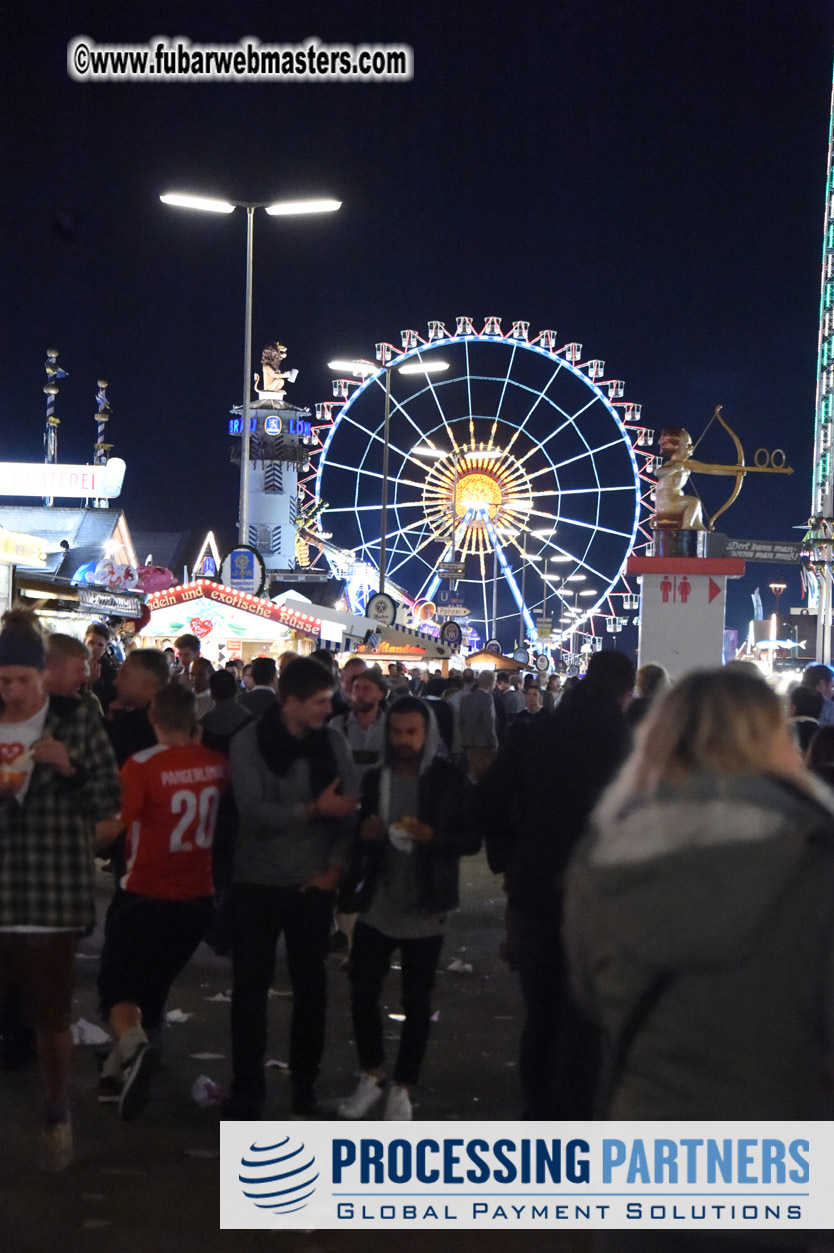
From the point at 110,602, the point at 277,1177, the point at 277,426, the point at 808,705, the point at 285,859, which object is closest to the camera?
the point at 277,1177

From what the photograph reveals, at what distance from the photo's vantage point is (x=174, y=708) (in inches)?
201

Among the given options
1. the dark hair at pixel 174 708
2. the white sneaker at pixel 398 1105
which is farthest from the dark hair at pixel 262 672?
the white sneaker at pixel 398 1105

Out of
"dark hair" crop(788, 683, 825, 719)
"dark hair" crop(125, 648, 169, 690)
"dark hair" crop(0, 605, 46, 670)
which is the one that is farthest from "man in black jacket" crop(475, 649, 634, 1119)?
"dark hair" crop(788, 683, 825, 719)

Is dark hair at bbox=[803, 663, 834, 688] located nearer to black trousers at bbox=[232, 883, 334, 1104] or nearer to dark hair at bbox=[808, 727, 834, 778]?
dark hair at bbox=[808, 727, 834, 778]

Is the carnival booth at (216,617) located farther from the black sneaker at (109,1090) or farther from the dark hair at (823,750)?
the dark hair at (823,750)

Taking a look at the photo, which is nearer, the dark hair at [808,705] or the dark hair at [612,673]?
the dark hair at [612,673]

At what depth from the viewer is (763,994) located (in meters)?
2.17

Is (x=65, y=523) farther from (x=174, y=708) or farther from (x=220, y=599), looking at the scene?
(x=174, y=708)

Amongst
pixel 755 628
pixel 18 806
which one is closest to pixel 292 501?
pixel 755 628

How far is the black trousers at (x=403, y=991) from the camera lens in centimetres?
504

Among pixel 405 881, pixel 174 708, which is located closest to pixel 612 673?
pixel 405 881

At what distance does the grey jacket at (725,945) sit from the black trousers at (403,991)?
9.49 feet

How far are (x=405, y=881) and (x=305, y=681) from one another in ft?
2.79

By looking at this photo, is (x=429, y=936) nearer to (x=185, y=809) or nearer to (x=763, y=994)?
(x=185, y=809)
